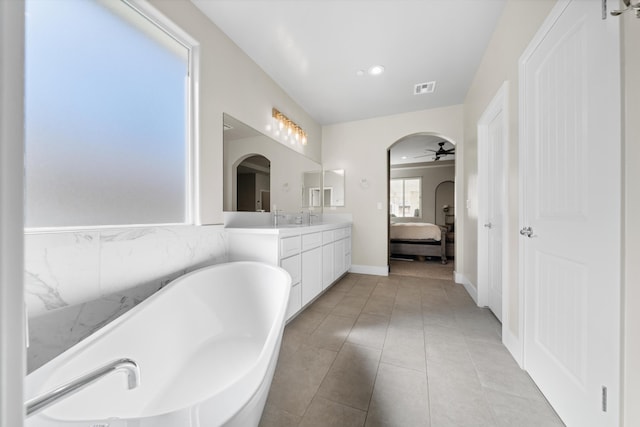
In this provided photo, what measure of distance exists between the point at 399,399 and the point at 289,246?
128cm

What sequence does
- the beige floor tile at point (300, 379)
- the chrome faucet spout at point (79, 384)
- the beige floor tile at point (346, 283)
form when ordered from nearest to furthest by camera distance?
the chrome faucet spout at point (79, 384)
the beige floor tile at point (300, 379)
the beige floor tile at point (346, 283)

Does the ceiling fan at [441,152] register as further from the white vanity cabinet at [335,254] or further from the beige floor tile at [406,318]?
the beige floor tile at [406,318]

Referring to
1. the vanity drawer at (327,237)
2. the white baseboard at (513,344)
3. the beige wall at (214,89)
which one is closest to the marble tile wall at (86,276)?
the beige wall at (214,89)

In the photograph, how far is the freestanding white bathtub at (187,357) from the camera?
0.59 m

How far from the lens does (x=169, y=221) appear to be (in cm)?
168

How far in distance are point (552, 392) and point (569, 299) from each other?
0.52m

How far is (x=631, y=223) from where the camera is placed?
801 mm

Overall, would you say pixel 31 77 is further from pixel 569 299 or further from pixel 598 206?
pixel 569 299

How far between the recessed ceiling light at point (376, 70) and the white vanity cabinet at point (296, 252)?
181 cm

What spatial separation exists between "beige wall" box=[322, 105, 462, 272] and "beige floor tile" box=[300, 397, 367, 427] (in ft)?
8.65

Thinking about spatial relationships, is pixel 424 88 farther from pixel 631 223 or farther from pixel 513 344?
pixel 513 344

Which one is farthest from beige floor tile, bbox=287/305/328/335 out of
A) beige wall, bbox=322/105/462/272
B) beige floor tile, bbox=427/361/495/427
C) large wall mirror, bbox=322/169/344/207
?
large wall mirror, bbox=322/169/344/207

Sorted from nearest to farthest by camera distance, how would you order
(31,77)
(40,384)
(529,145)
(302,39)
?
(40,384)
(31,77)
(529,145)
(302,39)

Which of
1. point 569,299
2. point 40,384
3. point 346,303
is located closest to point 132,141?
point 40,384
